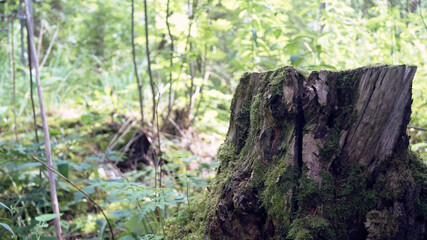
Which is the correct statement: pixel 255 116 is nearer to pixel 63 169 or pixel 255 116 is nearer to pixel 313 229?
pixel 313 229

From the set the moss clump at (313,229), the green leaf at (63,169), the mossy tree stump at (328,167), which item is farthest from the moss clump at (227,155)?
the green leaf at (63,169)

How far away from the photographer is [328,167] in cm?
136

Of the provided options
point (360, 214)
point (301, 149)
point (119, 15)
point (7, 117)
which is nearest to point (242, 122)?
point (301, 149)

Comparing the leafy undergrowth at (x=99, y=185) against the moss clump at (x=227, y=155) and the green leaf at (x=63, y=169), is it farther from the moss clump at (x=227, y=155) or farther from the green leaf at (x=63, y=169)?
the moss clump at (x=227, y=155)

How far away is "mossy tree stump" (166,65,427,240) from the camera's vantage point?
4.15 ft

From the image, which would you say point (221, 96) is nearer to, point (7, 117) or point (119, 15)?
point (7, 117)

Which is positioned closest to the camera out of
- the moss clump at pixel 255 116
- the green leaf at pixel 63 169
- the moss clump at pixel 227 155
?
the moss clump at pixel 255 116

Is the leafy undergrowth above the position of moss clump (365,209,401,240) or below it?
below

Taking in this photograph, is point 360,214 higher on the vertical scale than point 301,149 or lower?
lower

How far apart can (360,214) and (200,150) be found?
2.93 metres

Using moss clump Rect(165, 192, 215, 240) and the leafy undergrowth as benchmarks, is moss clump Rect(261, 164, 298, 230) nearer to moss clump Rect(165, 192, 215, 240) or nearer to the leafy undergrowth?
moss clump Rect(165, 192, 215, 240)

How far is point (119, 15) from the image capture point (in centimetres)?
740

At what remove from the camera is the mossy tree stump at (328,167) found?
4.15 feet

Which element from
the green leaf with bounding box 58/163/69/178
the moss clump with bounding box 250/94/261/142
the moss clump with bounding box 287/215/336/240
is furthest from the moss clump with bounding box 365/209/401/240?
the green leaf with bounding box 58/163/69/178
